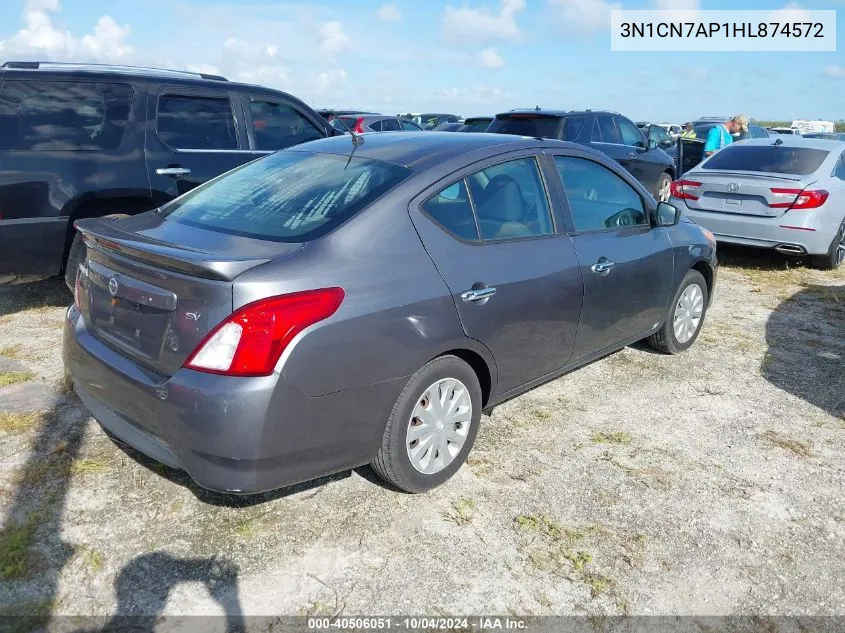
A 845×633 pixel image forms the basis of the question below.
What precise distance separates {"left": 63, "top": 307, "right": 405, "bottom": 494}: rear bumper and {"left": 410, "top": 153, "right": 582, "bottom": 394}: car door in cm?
60

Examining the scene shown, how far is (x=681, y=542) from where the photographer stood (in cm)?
300

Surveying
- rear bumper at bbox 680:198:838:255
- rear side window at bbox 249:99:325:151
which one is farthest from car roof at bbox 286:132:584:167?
rear bumper at bbox 680:198:838:255

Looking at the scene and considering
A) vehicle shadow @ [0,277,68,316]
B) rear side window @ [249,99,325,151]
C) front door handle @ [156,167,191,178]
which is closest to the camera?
front door handle @ [156,167,191,178]

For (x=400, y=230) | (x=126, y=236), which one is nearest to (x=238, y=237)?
(x=126, y=236)

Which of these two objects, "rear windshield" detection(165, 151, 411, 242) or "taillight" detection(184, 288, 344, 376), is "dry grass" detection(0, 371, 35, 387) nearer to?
"rear windshield" detection(165, 151, 411, 242)

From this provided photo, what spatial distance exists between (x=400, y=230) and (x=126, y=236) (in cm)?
116

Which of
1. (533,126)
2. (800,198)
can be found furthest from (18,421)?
(533,126)

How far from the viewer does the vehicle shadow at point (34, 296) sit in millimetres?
5957

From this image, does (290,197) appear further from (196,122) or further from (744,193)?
(744,193)

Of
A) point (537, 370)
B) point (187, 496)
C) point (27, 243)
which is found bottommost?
point (187, 496)

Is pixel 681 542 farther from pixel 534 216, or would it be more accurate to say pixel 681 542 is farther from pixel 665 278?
pixel 665 278

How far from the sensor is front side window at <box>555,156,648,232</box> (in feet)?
13.2

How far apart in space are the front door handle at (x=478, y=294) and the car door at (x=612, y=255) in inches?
32.0

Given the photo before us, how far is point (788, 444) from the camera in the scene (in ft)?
12.8
